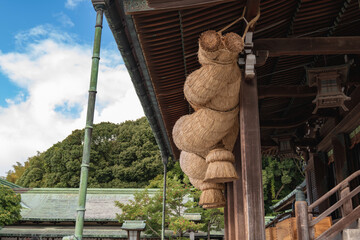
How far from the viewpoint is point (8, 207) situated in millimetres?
22844

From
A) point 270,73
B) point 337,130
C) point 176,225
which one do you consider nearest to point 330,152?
point 337,130

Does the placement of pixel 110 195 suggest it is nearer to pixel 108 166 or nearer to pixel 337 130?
pixel 108 166

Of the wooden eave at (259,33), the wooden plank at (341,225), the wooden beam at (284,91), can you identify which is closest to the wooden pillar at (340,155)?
the wooden eave at (259,33)

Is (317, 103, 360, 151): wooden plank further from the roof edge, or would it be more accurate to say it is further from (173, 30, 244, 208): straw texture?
the roof edge

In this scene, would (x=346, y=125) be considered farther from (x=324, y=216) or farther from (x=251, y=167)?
(x=251, y=167)

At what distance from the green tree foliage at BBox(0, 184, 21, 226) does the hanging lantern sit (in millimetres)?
20940

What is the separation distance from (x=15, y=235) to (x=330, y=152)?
20.7m

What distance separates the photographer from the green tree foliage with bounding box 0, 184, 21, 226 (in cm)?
2226

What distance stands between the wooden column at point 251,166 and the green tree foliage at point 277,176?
98.3 ft

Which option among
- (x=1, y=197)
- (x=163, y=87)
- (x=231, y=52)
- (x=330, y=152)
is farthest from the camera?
(x=1, y=197)

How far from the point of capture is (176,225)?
17.6 metres

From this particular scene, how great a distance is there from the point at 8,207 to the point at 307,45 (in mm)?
22541

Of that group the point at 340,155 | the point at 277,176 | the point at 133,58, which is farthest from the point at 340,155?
the point at 277,176

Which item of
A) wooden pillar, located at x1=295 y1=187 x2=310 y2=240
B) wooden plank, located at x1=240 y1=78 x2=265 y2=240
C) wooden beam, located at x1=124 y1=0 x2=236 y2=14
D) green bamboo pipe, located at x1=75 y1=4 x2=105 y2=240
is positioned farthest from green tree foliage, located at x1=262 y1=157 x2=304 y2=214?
green bamboo pipe, located at x1=75 y1=4 x2=105 y2=240
